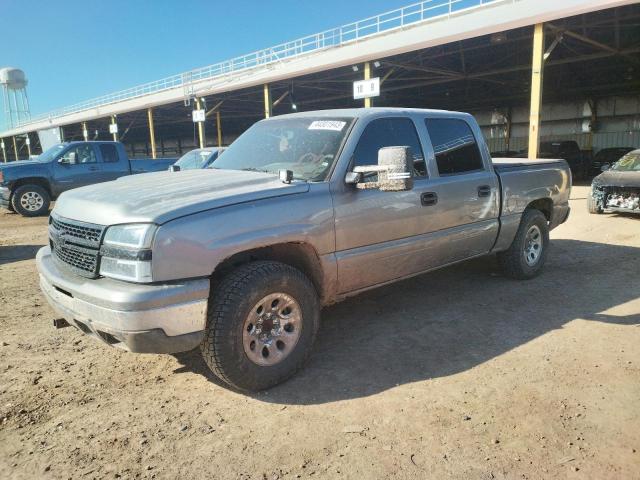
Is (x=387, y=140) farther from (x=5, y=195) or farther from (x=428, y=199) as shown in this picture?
(x=5, y=195)

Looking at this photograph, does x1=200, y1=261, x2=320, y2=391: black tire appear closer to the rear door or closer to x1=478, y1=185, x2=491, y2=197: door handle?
the rear door

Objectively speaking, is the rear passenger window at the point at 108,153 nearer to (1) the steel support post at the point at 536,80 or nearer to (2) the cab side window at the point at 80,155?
(2) the cab side window at the point at 80,155

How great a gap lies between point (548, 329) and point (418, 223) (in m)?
1.47

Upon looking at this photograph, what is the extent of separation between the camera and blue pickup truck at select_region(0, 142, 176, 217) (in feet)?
39.3

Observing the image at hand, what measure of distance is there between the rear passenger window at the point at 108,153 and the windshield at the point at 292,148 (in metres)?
9.50

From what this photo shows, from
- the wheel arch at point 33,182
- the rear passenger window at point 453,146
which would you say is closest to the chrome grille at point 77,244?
the rear passenger window at point 453,146

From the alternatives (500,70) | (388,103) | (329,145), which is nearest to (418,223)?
(329,145)

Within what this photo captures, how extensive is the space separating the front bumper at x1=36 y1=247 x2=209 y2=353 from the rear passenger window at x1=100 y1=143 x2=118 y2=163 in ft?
35.4

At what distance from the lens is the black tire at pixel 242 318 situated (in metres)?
2.88

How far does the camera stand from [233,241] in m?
2.88

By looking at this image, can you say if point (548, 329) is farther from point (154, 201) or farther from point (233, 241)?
point (154, 201)

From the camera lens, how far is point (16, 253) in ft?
25.4

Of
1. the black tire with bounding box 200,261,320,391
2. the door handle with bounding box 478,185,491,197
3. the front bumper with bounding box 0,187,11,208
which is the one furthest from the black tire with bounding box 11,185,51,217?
the door handle with bounding box 478,185,491,197

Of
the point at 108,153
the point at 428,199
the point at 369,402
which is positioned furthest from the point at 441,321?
the point at 108,153
